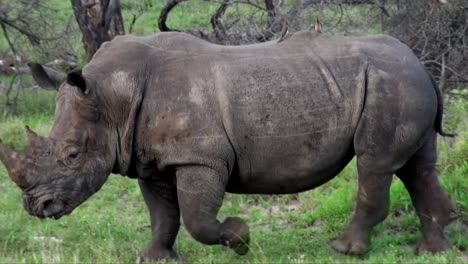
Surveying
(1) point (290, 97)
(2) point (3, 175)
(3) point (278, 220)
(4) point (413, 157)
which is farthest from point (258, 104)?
(2) point (3, 175)

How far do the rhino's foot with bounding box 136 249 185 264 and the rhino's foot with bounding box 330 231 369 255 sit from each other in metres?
1.20

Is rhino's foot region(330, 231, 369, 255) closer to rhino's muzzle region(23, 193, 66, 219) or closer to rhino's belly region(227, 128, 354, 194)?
rhino's belly region(227, 128, 354, 194)

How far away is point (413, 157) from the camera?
6883 millimetres

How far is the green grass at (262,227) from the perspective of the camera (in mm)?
6699

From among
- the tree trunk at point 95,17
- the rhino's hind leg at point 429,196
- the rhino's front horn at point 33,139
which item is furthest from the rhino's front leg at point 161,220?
the tree trunk at point 95,17

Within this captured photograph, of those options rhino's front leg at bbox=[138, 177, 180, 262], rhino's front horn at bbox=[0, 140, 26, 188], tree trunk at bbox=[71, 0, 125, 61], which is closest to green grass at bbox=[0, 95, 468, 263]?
rhino's front leg at bbox=[138, 177, 180, 262]

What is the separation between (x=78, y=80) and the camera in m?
5.98

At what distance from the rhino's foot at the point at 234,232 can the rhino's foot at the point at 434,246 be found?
4.61 feet

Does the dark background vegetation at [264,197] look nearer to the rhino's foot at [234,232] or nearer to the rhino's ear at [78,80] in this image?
the rhino's foot at [234,232]

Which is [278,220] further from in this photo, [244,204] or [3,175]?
[3,175]

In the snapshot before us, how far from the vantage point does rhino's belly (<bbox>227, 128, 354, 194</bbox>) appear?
633cm

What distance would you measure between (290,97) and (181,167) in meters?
0.91

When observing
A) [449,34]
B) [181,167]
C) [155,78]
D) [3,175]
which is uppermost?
[155,78]

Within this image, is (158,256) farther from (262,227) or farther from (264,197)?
(264,197)
